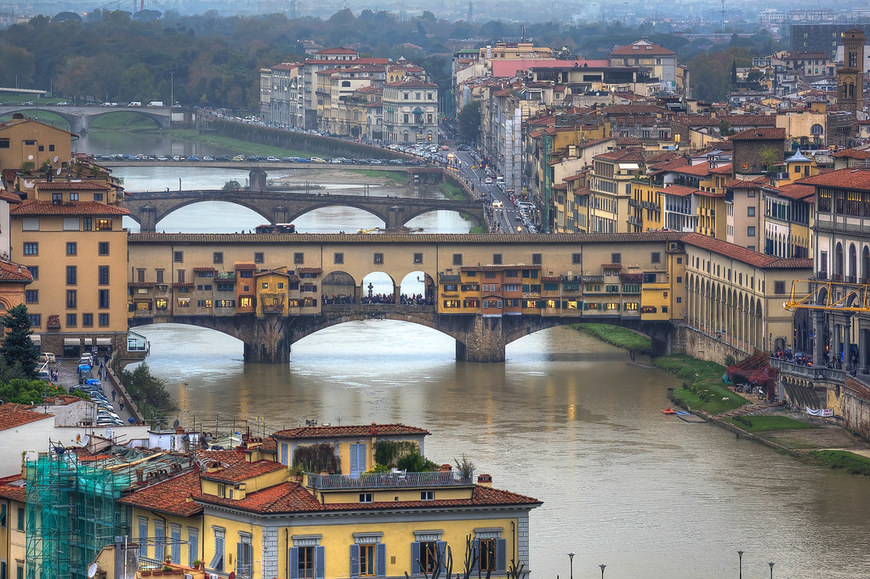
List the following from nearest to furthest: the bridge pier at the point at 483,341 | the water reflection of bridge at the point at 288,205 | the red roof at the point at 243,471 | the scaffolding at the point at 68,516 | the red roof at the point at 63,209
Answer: the red roof at the point at 243,471 < the scaffolding at the point at 68,516 < the red roof at the point at 63,209 < the bridge pier at the point at 483,341 < the water reflection of bridge at the point at 288,205

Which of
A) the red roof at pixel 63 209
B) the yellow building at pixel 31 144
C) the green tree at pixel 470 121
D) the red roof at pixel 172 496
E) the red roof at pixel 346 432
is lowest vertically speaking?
the red roof at pixel 172 496

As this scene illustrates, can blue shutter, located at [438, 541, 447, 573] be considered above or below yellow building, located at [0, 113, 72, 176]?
below

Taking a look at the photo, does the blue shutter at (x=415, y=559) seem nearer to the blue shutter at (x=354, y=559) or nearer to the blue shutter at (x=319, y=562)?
the blue shutter at (x=354, y=559)

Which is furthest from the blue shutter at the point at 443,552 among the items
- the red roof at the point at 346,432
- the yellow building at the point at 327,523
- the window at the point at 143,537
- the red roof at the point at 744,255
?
the red roof at the point at 744,255

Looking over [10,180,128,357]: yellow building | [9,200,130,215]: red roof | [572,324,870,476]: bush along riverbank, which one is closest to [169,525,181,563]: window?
[572,324,870,476]: bush along riverbank

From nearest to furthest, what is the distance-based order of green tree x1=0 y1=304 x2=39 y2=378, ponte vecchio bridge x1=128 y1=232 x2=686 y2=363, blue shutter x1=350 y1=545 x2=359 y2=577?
1. blue shutter x1=350 y1=545 x2=359 y2=577
2. green tree x1=0 y1=304 x2=39 y2=378
3. ponte vecchio bridge x1=128 y1=232 x2=686 y2=363

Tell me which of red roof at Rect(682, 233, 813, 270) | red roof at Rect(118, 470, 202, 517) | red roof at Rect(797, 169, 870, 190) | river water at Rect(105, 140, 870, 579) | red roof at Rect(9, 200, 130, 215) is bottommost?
river water at Rect(105, 140, 870, 579)

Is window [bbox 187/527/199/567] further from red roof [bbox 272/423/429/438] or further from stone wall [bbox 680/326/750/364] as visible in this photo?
stone wall [bbox 680/326/750/364]
